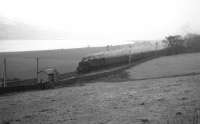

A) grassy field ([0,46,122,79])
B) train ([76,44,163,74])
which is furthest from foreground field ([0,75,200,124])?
grassy field ([0,46,122,79])

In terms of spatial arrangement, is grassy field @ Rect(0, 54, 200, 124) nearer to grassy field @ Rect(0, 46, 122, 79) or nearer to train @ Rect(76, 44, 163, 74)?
train @ Rect(76, 44, 163, 74)

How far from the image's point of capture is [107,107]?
5.83 m

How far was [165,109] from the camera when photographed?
5.30 meters

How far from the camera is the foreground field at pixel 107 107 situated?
16.1 ft

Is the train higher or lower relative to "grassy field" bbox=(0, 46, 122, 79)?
higher

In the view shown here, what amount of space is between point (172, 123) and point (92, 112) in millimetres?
2230

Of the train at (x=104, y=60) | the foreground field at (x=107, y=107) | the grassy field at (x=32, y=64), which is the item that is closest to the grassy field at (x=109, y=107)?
the foreground field at (x=107, y=107)

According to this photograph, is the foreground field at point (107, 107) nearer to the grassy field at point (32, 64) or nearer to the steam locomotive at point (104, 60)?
the steam locomotive at point (104, 60)

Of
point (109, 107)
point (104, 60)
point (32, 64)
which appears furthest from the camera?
point (32, 64)

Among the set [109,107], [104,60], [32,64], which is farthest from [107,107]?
[32,64]

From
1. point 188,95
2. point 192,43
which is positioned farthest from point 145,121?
point 192,43

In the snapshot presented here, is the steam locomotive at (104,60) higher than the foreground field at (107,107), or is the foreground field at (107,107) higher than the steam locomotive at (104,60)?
the steam locomotive at (104,60)

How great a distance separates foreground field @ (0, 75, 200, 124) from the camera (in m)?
4.92

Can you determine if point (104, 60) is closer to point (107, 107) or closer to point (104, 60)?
point (104, 60)
